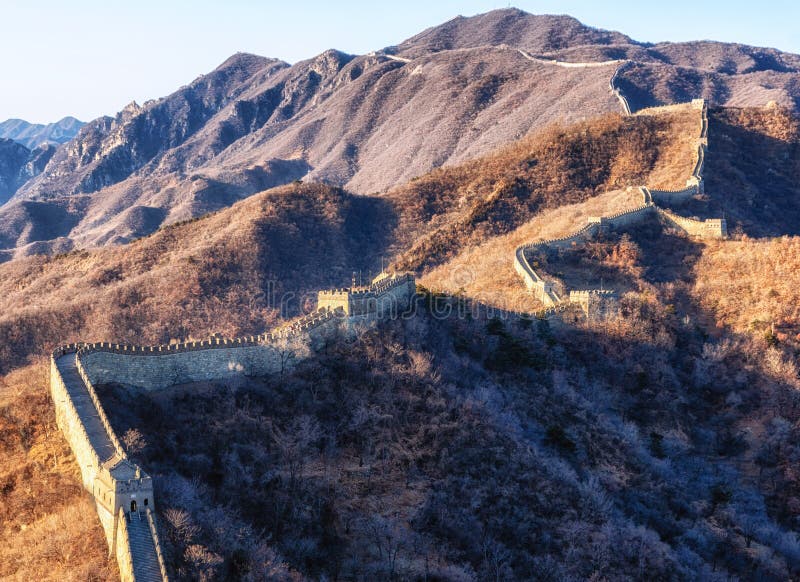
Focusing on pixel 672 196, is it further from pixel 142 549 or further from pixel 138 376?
pixel 142 549

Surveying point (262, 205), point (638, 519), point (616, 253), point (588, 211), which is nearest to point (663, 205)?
point (588, 211)

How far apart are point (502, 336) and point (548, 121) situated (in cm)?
8344

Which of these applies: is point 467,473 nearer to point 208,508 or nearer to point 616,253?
point 208,508

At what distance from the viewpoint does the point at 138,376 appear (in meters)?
37.8

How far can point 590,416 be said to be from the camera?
4838 cm

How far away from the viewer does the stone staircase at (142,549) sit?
24828 millimetres

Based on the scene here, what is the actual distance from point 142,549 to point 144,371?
1340cm

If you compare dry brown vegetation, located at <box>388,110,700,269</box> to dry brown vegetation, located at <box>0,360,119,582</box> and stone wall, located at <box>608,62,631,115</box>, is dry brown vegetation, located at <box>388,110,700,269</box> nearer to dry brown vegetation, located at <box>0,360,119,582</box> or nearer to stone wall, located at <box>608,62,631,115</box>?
stone wall, located at <box>608,62,631,115</box>

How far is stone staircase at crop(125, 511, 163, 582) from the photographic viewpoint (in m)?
24.8

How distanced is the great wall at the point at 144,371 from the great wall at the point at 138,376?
0.03 meters

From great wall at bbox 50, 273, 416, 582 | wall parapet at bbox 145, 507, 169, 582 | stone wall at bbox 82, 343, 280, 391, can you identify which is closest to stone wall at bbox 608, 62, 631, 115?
great wall at bbox 50, 273, 416, 582

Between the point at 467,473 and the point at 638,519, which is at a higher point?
the point at 467,473

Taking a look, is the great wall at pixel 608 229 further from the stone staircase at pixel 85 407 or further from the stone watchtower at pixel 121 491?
the stone watchtower at pixel 121 491

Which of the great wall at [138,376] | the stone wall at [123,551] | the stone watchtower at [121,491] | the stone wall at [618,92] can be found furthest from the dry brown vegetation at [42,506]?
the stone wall at [618,92]
